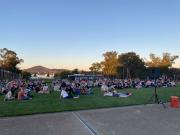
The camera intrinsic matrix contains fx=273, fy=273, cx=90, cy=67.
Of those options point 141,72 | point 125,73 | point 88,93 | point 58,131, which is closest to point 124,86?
point 88,93

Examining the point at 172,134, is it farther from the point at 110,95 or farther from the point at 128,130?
the point at 110,95

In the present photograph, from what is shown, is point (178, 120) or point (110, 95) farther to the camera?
point (110, 95)

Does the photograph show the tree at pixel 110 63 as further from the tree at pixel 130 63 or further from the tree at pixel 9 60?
the tree at pixel 9 60

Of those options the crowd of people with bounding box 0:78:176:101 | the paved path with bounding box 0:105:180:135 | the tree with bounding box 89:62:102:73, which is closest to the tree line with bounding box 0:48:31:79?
the tree with bounding box 89:62:102:73

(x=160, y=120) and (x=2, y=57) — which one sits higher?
(x=2, y=57)

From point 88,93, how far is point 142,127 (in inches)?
658

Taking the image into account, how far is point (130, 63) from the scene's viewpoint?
111750mm

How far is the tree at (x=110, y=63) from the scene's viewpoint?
335 ft

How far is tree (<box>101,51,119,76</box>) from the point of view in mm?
102100

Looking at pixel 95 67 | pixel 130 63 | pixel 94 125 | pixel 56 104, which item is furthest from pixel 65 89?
pixel 95 67

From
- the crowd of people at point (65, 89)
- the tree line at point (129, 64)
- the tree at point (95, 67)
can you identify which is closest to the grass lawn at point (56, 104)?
the crowd of people at point (65, 89)

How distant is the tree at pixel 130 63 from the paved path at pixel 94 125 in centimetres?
8802

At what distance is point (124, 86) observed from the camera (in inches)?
1480

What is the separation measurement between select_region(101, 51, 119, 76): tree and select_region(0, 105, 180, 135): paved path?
8902 cm
